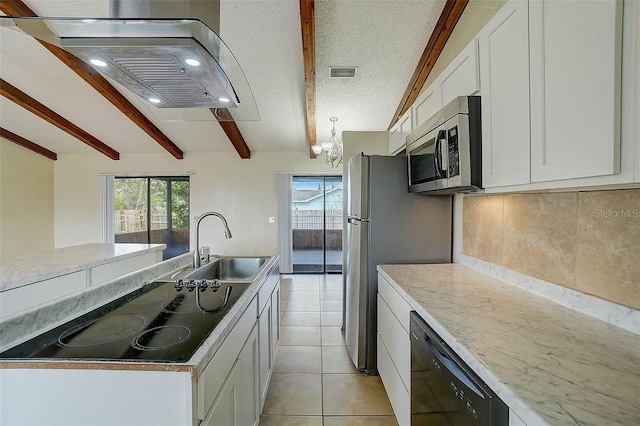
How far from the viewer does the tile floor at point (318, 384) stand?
1883 mm

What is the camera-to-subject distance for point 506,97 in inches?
48.1

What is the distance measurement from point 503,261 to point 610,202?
0.71m

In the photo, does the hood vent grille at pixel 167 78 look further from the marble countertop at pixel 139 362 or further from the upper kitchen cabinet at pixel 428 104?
the upper kitchen cabinet at pixel 428 104

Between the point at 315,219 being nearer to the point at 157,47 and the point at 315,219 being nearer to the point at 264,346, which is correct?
the point at 264,346

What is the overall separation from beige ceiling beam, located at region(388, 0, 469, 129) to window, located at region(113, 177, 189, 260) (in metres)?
4.87

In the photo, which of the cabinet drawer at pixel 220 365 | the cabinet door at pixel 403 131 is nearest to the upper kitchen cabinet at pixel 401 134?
the cabinet door at pixel 403 131

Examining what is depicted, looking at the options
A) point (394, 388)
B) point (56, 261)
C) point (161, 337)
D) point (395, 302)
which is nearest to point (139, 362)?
point (161, 337)

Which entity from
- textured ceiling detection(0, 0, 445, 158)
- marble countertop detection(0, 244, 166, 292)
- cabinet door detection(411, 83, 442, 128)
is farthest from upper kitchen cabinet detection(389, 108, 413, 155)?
marble countertop detection(0, 244, 166, 292)

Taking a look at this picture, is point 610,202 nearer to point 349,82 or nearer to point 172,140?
point 349,82

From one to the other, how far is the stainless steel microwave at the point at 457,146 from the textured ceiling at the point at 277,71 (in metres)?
1.78

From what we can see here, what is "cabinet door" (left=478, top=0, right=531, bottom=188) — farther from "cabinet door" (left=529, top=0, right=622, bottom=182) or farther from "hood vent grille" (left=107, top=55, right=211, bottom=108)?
Answer: "hood vent grille" (left=107, top=55, right=211, bottom=108)

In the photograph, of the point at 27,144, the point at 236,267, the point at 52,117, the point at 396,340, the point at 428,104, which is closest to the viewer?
the point at 396,340

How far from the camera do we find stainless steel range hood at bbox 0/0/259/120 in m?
0.97

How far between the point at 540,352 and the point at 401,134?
2.08 metres
